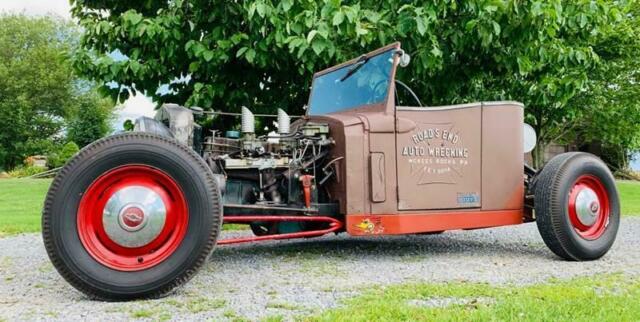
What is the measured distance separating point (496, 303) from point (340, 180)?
1813mm

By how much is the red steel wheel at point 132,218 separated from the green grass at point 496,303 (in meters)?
1.18

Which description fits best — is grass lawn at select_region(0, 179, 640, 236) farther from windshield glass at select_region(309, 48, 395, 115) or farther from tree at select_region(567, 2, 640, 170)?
windshield glass at select_region(309, 48, 395, 115)

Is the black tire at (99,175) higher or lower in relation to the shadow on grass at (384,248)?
higher

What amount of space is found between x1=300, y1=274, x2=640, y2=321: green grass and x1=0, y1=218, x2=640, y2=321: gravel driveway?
0.77 ft

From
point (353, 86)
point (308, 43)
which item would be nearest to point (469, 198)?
point (353, 86)

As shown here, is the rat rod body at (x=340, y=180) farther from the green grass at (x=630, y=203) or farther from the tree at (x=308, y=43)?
the green grass at (x=630, y=203)

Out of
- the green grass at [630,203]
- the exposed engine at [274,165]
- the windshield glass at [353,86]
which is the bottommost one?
the green grass at [630,203]

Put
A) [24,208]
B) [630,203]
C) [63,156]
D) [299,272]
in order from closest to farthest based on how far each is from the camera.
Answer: [299,272]
[24,208]
[630,203]
[63,156]

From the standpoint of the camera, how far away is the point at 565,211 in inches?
191

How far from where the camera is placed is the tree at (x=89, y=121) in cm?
3284

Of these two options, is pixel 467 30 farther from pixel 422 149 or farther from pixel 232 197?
pixel 232 197

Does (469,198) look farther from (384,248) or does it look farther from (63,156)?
(63,156)

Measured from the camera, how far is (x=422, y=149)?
15.8 ft

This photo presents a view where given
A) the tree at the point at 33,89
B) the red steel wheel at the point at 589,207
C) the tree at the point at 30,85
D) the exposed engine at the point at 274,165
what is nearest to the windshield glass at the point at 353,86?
the exposed engine at the point at 274,165
